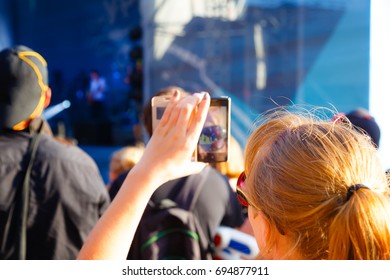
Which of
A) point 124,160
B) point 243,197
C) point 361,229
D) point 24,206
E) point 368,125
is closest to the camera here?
point 361,229

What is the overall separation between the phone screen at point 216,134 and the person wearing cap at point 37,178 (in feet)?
2.45

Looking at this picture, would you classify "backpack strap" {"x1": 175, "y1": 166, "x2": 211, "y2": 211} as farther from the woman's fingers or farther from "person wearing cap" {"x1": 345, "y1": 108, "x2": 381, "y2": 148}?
the woman's fingers

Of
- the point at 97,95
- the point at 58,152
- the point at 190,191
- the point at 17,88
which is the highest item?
the point at 17,88

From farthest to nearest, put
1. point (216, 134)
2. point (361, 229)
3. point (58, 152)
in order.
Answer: point (58, 152) → point (216, 134) → point (361, 229)

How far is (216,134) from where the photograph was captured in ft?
3.98

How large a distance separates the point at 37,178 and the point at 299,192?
109 cm

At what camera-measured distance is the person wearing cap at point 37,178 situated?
1.73 meters

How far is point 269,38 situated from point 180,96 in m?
4.99

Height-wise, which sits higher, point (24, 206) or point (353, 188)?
point (353, 188)

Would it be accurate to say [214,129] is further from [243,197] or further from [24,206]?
[24,206]

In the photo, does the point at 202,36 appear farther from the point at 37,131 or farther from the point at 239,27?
the point at 37,131

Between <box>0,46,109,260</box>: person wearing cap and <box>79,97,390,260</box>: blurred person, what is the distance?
0.83m

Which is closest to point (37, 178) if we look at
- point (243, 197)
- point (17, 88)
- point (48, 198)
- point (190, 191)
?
point (48, 198)

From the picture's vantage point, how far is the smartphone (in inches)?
45.6
